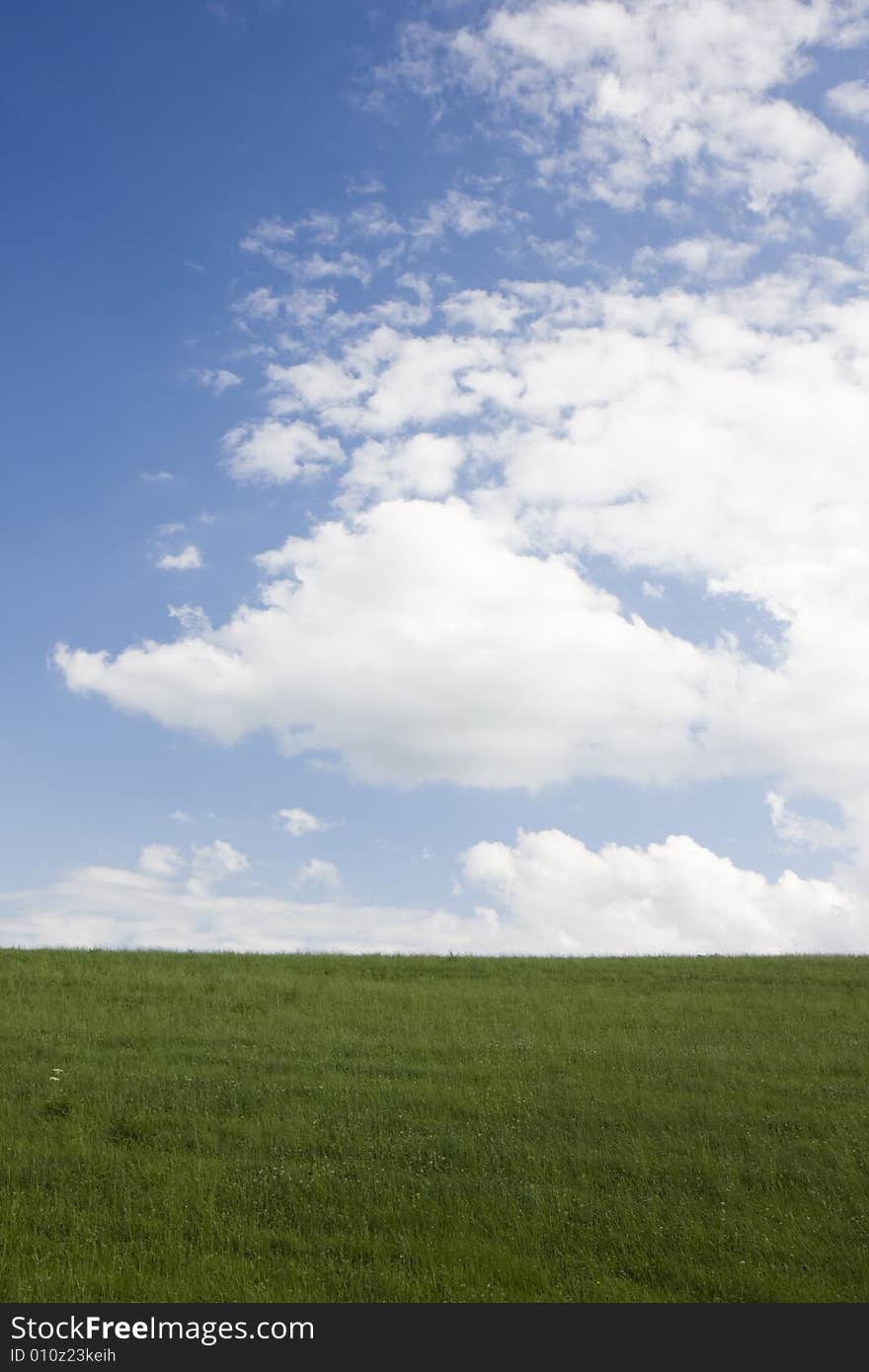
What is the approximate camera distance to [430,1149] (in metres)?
15.8

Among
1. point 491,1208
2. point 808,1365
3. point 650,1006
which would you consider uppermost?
point 650,1006

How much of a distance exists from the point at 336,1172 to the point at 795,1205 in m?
6.56

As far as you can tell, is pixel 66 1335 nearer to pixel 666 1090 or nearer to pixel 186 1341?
pixel 186 1341

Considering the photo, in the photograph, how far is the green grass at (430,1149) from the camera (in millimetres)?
11961

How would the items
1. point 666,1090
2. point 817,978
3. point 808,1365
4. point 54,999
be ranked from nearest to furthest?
point 808,1365
point 666,1090
point 54,999
point 817,978

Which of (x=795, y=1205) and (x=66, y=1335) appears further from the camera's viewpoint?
(x=795, y=1205)

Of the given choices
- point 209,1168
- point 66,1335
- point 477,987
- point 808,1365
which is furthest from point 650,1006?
point 66,1335

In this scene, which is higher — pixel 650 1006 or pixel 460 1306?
pixel 650 1006

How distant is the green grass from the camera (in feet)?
39.2

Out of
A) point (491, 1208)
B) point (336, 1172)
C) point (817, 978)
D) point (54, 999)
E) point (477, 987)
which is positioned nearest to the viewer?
point (491, 1208)

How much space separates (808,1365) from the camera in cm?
1030

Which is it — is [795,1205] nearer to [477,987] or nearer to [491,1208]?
→ [491,1208]

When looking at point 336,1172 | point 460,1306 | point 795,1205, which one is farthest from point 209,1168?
point 795,1205

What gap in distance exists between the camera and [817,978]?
109 ft
